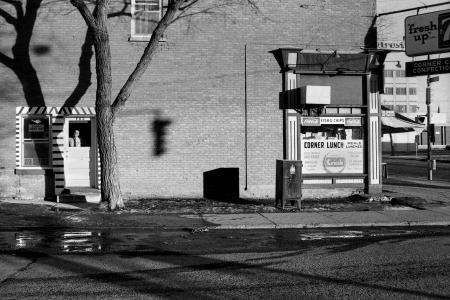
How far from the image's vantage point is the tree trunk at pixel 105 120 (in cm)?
1317

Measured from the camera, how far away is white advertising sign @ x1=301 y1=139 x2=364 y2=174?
16.5m

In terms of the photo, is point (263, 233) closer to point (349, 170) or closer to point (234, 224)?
point (234, 224)

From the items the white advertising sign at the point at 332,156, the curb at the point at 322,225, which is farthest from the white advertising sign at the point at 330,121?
the curb at the point at 322,225

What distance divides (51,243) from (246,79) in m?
8.57

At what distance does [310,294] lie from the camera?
242 inches

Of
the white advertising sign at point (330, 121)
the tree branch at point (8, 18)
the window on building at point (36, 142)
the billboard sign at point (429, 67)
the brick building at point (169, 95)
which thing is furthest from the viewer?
the white advertising sign at point (330, 121)

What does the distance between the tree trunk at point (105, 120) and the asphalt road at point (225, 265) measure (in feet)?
9.32

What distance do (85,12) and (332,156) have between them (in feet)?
27.7

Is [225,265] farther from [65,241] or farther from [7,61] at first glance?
[7,61]

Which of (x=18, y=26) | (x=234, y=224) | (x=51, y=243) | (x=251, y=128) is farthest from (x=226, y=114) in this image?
(x=51, y=243)

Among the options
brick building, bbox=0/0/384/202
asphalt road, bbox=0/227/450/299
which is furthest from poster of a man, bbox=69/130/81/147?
asphalt road, bbox=0/227/450/299

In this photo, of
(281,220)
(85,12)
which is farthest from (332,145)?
(85,12)

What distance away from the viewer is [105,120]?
43.9 feet

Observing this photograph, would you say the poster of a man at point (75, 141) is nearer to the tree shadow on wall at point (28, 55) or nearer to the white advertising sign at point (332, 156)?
the tree shadow on wall at point (28, 55)
